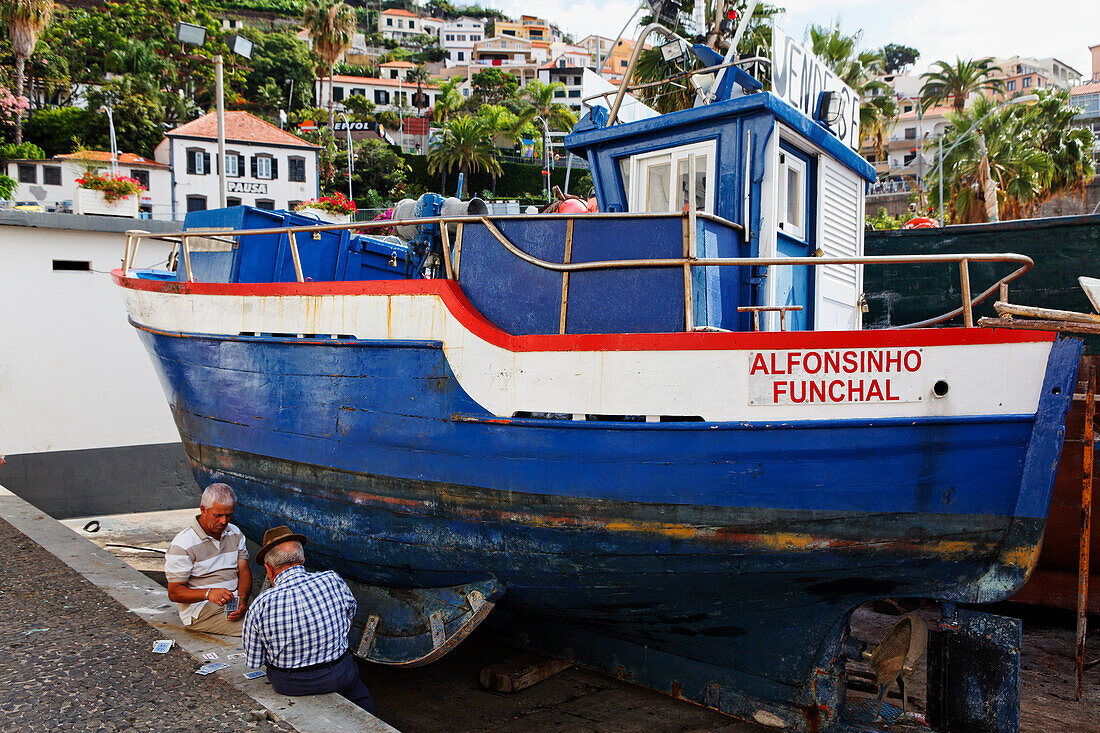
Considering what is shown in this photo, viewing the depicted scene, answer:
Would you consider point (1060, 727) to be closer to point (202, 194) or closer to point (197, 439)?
point (197, 439)

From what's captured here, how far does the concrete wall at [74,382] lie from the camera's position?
34.2 ft

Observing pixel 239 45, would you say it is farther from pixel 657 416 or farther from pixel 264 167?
pixel 264 167

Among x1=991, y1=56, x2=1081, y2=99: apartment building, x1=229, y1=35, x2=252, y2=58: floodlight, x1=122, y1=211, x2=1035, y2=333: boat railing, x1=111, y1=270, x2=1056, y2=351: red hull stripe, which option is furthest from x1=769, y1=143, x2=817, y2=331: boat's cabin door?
x1=991, y1=56, x2=1081, y2=99: apartment building

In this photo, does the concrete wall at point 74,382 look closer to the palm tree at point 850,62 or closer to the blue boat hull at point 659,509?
the blue boat hull at point 659,509

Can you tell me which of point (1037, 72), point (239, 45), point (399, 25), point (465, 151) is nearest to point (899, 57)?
point (1037, 72)

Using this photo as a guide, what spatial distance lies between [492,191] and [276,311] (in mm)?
52368

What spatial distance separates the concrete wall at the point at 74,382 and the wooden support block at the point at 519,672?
292 inches

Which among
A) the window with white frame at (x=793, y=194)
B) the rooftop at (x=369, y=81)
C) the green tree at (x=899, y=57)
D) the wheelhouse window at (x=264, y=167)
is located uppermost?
the green tree at (x=899, y=57)

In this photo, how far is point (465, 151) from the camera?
177ft

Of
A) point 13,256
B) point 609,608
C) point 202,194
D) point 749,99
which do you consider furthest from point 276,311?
point 202,194

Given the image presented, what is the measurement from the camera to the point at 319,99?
79.4 m

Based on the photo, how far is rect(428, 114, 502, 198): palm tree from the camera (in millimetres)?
53594

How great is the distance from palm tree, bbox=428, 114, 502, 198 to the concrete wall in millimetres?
44035

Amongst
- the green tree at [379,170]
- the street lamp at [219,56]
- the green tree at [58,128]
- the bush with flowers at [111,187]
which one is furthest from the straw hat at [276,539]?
the green tree at [379,170]
